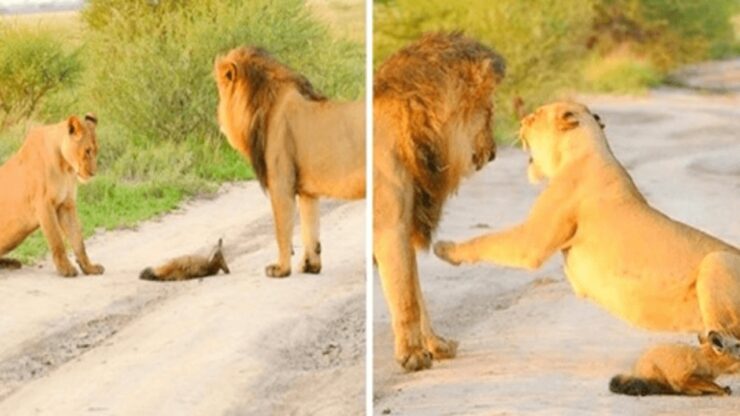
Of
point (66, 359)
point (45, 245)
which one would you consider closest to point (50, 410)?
point (66, 359)

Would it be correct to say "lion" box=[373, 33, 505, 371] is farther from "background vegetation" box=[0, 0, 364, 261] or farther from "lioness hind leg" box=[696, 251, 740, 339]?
"lioness hind leg" box=[696, 251, 740, 339]

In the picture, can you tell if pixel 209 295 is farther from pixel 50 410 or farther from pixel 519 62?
pixel 519 62

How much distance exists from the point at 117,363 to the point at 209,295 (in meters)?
0.24

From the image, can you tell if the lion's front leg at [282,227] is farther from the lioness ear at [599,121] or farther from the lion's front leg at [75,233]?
the lioness ear at [599,121]

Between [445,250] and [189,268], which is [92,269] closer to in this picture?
[189,268]

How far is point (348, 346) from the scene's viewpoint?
359cm

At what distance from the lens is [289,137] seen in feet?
11.9

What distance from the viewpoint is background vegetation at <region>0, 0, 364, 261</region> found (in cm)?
355

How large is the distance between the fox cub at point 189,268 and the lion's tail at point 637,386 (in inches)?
32.8

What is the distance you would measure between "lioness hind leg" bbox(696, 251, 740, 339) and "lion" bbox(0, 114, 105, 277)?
1.21 metres

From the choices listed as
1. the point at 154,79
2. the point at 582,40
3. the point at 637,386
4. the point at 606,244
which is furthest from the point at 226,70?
the point at 637,386

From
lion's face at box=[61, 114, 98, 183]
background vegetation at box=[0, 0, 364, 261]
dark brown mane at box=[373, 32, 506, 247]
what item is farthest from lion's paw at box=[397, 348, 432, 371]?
lion's face at box=[61, 114, 98, 183]

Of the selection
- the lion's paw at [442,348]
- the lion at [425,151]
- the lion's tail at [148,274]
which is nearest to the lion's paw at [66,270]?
the lion's tail at [148,274]

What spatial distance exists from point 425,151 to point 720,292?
0.66 m
